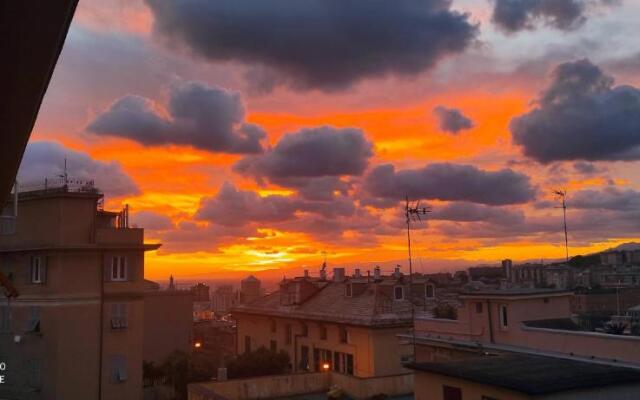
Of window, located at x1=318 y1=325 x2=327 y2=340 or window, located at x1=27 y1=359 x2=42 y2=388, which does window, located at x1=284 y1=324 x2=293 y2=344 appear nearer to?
window, located at x1=318 y1=325 x2=327 y2=340

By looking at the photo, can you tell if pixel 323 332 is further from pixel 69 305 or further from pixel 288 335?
pixel 69 305

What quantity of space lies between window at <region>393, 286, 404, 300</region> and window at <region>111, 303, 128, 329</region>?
1708 cm

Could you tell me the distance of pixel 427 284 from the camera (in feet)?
140

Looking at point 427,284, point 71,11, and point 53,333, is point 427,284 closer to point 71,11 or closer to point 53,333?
point 53,333

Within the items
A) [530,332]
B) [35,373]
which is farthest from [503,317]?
[35,373]

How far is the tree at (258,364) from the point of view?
36612 mm

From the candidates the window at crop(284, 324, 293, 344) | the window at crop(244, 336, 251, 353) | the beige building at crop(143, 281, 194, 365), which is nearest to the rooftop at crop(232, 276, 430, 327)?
the window at crop(284, 324, 293, 344)

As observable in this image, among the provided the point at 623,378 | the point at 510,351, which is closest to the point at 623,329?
the point at 510,351

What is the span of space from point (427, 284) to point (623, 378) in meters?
25.8

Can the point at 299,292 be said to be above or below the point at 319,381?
above

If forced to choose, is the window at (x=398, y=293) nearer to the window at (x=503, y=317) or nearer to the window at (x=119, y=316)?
the window at (x=503, y=317)

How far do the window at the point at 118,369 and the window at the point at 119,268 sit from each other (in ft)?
13.6

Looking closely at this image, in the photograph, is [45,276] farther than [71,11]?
Yes

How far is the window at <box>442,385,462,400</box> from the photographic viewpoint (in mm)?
18875
